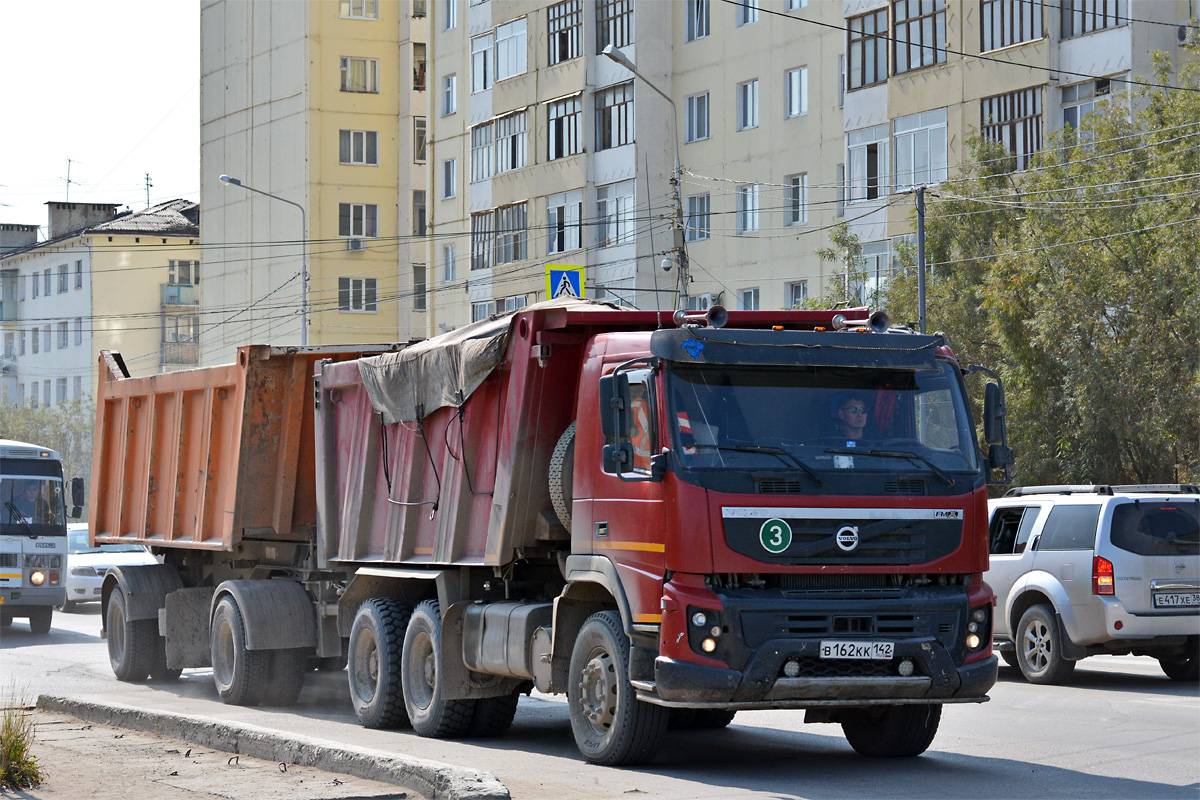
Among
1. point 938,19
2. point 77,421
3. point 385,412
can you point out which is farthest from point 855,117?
point 77,421

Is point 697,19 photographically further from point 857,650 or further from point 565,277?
point 857,650

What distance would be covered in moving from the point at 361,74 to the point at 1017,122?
37655 mm

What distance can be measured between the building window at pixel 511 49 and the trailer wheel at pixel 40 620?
2869 cm

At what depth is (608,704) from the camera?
10398mm

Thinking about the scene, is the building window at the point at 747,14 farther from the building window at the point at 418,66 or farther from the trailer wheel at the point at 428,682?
the trailer wheel at the point at 428,682

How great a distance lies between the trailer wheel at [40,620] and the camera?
25.4 meters

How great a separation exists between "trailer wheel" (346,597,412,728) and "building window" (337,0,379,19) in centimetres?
5709

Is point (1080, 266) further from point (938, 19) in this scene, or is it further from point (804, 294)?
point (804, 294)

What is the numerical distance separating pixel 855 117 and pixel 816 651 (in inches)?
1250

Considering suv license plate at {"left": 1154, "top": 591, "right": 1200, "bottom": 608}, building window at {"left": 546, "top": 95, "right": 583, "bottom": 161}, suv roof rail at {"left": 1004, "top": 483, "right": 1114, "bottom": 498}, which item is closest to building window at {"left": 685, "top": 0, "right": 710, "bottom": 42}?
building window at {"left": 546, "top": 95, "right": 583, "bottom": 161}

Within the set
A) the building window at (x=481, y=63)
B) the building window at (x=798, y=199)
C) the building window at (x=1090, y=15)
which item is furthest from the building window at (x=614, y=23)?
the building window at (x=1090, y=15)

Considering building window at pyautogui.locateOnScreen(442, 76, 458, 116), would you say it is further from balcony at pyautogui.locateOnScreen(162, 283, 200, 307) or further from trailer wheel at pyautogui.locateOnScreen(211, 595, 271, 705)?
Answer: trailer wheel at pyautogui.locateOnScreen(211, 595, 271, 705)

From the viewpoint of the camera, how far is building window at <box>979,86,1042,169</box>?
114 feet

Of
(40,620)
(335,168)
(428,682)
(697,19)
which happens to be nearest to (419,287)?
(335,168)
